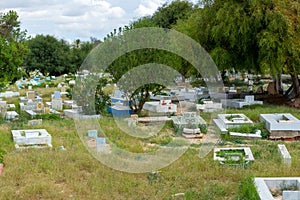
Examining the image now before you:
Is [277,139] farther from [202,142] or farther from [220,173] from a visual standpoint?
[220,173]

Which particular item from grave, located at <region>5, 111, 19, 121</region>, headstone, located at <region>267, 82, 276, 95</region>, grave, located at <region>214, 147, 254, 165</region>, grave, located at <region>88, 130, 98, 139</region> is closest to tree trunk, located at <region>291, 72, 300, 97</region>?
headstone, located at <region>267, 82, 276, 95</region>

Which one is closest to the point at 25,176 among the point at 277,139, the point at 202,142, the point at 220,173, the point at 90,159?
the point at 90,159

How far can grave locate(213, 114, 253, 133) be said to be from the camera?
13305mm

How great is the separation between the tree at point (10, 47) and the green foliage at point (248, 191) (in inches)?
415

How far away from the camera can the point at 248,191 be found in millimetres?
6750

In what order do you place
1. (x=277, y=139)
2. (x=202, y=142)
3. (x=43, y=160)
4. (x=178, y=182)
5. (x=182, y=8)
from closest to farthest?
(x=178, y=182), (x=43, y=160), (x=202, y=142), (x=277, y=139), (x=182, y=8)

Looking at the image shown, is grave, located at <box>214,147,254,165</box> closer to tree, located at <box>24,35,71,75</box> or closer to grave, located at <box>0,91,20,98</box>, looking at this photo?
grave, located at <box>0,91,20,98</box>

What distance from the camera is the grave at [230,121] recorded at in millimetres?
13305

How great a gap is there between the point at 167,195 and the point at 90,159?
2.77 meters

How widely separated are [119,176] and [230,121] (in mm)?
6244

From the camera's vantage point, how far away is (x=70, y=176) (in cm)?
827

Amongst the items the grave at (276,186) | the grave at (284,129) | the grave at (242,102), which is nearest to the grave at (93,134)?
the grave at (284,129)

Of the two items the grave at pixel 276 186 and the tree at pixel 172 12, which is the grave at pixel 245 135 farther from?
the tree at pixel 172 12

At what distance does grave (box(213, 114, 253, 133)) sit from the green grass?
230 cm
